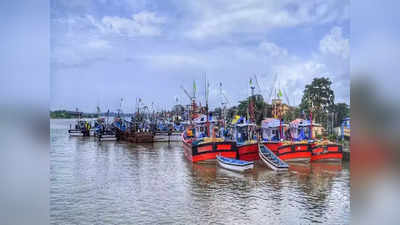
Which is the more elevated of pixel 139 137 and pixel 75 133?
pixel 75 133

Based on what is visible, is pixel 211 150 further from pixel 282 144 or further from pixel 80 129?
pixel 80 129

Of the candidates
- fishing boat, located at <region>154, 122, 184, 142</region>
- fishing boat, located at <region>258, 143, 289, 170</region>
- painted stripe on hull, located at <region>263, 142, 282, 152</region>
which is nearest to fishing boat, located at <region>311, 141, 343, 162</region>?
painted stripe on hull, located at <region>263, 142, 282, 152</region>

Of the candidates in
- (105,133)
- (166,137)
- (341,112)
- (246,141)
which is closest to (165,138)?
(166,137)

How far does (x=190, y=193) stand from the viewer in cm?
579

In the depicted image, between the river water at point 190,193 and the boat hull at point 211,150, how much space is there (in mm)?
198

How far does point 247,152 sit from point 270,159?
62 centimetres

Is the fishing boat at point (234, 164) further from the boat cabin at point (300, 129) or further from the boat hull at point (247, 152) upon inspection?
the boat cabin at point (300, 129)

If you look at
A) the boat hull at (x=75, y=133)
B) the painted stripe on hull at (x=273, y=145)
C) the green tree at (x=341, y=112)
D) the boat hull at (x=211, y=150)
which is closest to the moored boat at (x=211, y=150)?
the boat hull at (x=211, y=150)

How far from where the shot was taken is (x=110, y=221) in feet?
14.8

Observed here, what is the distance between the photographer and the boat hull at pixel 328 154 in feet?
25.7

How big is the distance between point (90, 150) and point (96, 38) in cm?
442
